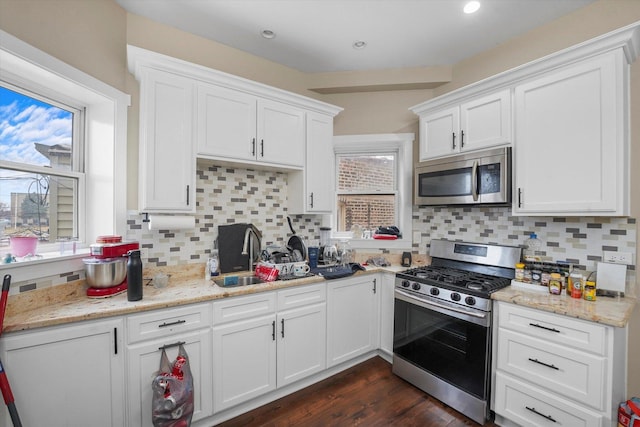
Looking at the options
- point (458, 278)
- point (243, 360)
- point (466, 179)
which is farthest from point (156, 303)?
point (466, 179)

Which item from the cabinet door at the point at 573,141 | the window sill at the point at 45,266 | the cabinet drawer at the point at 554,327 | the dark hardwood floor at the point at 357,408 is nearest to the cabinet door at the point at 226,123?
the window sill at the point at 45,266

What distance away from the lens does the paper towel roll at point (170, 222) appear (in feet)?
6.70

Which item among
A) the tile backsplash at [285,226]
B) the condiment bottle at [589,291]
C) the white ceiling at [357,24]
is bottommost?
the condiment bottle at [589,291]

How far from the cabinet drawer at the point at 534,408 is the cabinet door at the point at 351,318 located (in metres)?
1.10

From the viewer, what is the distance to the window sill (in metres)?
1.49

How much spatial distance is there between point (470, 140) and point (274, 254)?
77.8 inches

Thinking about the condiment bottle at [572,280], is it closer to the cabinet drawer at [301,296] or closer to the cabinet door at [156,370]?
the cabinet drawer at [301,296]

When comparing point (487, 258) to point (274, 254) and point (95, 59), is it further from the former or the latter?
point (95, 59)

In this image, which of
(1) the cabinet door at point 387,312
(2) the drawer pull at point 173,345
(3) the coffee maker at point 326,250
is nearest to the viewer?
(2) the drawer pull at point 173,345

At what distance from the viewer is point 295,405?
84.2 inches

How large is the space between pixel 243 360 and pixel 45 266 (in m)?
1.34

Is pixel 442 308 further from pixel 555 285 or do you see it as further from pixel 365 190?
pixel 365 190

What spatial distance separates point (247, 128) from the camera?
7.80ft

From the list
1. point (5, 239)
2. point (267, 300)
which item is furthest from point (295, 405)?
point (5, 239)
